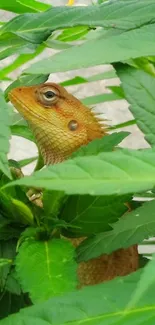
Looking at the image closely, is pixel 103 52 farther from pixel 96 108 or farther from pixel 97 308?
pixel 96 108

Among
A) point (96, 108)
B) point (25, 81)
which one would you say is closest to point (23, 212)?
point (25, 81)

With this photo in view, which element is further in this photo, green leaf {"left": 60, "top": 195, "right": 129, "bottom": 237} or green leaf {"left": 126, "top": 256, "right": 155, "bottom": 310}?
green leaf {"left": 60, "top": 195, "right": 129, "bottom": 237}

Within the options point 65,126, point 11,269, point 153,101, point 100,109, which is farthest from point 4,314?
point 100,109

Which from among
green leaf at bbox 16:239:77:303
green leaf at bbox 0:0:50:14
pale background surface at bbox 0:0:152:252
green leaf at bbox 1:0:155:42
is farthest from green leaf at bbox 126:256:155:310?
pale background surface at bbox 0:0:152:252

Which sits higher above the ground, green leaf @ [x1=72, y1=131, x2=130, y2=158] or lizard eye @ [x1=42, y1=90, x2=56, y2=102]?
lizard eye @ [x1=42, y1=90, x2=56, y2=102]

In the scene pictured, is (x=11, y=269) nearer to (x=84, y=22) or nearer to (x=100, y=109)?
(x=84, y=22)

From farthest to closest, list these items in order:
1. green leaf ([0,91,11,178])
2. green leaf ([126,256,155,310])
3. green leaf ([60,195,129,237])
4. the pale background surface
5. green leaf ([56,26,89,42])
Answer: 1. the pale background surface
2. green leaf ([56,26,89,42])
3. green leaf ([60,195,129,237])
4. green leaf ([0,91,11,178])
5. green leaf ([126,256,155,310])

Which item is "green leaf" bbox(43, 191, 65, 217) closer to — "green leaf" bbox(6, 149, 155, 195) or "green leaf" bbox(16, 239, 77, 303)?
"green leaf" bbox(16, 239, 77, 303)
